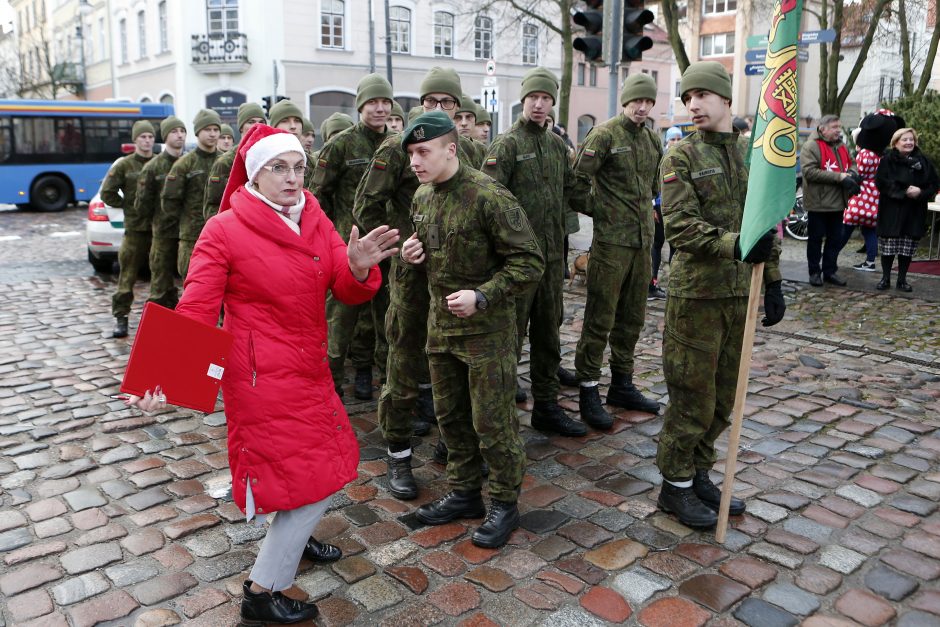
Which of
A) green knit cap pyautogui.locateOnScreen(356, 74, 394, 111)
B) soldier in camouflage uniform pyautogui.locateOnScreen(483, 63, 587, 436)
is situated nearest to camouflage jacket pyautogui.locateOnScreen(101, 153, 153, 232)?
green knit cap pyautogui.locateOnScreen(356, 74, 394, 111)

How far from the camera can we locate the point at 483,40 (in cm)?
3975

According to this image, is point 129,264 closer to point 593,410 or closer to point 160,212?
point 160,212

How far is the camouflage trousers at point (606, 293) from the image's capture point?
18.7 feet

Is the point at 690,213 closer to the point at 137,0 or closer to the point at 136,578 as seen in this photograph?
the point at 136,578

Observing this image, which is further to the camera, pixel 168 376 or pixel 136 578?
pixel 136 578

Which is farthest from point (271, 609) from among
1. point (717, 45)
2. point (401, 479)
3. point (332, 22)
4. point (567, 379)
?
point (717, 45)

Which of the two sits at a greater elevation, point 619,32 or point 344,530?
point 619,32

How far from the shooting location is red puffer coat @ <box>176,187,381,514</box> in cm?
321

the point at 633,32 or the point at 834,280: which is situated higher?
the point at 633,32

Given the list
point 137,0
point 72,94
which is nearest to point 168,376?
point 137,0

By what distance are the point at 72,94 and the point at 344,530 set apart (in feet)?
160

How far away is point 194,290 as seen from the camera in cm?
312

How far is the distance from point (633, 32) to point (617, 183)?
9.49 ft

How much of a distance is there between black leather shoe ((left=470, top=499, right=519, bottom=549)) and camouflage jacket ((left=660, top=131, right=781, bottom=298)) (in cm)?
136
